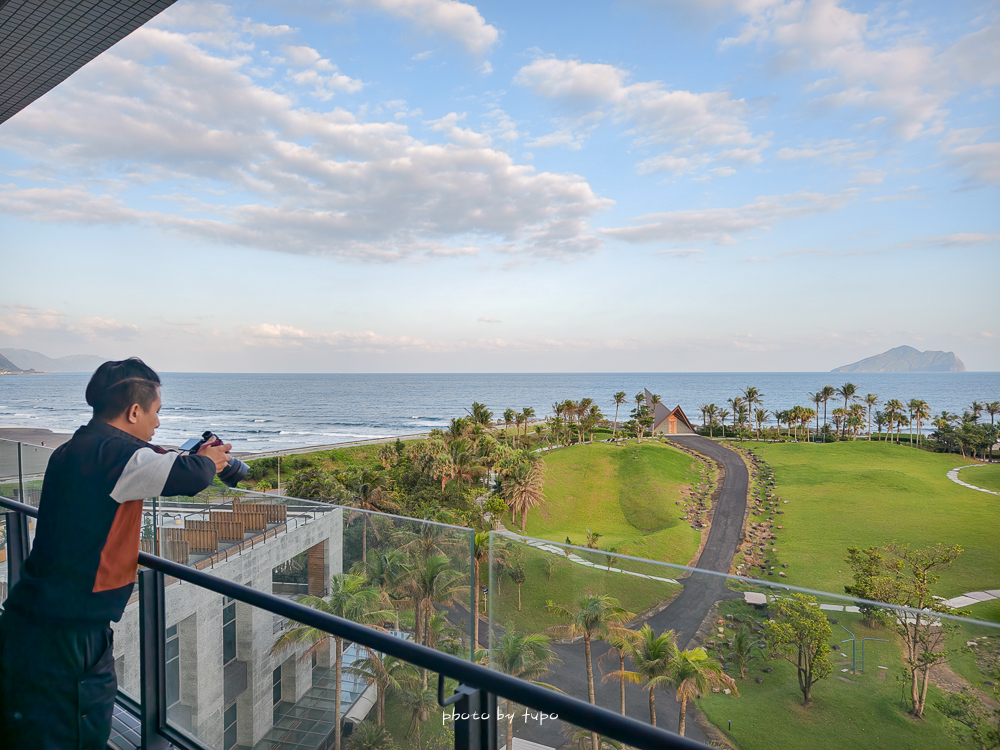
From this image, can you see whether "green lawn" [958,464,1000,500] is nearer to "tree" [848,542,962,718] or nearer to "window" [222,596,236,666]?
"tree" [848,542,962,718]

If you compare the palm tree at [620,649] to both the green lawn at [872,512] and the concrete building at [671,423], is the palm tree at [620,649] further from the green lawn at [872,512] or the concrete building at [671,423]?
the concrete building at [671,423]

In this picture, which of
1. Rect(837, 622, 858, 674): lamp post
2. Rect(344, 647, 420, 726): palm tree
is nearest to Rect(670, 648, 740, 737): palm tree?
Rect(837, 622, 858, 674): lamp post

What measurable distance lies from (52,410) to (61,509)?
88.5 m

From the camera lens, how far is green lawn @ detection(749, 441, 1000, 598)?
29.1 metres

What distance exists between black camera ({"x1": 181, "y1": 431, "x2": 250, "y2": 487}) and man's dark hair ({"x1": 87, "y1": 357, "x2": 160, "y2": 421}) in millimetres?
173

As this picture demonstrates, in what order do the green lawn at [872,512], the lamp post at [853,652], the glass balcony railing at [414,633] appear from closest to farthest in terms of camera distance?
the glass balcony railing at [414,633], the lamp post at [853,652], the green lawn at [872,512]

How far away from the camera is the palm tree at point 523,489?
30000 millimetres

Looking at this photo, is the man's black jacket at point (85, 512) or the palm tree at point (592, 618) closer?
the man's black jacket at point (85, 512)

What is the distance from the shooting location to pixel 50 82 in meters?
3.79

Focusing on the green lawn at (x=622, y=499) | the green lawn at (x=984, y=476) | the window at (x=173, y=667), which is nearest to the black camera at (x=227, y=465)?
the window at (x=173, y=667)

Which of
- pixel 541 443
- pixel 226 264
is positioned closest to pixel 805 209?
pixel 541 443

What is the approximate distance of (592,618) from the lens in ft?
12.0

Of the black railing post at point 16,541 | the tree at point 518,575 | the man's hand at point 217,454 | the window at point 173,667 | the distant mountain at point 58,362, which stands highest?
the distant mountain at point 58,362

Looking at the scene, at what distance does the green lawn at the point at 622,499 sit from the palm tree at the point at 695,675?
76.9 ft
